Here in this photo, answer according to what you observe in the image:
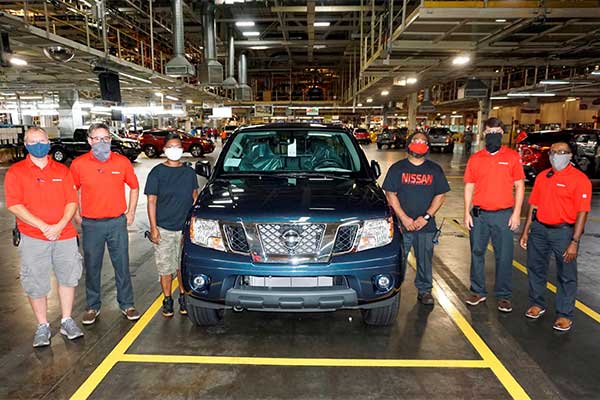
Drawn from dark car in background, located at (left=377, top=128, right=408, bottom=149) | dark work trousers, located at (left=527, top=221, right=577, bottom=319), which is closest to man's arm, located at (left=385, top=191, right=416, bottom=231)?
dark work trousers, located at (left=527, top=221, right=577, bottom=319)

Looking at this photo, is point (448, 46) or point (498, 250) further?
point (448, 46)

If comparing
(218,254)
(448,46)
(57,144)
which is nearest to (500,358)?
(218,254)

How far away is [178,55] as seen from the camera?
584 inches

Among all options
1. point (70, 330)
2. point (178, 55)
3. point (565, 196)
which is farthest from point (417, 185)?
point (178, 55)

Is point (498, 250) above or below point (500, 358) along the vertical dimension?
above

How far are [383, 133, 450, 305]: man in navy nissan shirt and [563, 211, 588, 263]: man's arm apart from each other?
1125 millimetres

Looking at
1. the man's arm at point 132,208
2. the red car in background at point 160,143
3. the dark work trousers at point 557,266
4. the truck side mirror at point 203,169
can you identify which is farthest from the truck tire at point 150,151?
the dark work trousers at point 557,266

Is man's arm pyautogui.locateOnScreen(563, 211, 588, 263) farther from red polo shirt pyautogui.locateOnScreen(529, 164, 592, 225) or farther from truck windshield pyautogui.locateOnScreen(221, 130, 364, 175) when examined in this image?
truck windshield pyautogui.locateOnScreen(221, 130, 364, 175)

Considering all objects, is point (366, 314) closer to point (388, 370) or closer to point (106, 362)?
point (388, 370)

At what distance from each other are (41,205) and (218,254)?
4.72ft

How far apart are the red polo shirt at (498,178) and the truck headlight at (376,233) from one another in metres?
1.27

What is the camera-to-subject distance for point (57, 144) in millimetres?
19703

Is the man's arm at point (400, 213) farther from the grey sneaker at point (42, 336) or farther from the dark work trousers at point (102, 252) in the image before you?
the grey sneaker at point (42, 336)

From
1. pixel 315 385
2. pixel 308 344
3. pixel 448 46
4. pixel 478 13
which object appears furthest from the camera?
pixel 448 46
